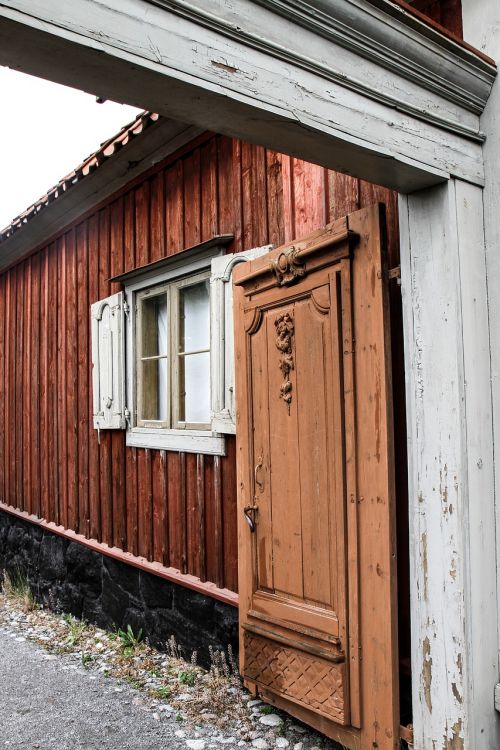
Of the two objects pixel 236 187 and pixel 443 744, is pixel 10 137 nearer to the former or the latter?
pixel 236 187


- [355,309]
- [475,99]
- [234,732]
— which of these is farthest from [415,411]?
[234,732]

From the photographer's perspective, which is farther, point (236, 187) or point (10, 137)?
point (10, 137)

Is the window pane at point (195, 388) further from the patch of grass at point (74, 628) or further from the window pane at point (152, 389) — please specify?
the patch of grass at point (74, 628)

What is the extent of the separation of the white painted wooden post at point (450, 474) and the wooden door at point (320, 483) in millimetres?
156

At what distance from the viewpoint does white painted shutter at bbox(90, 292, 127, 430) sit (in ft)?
18.1

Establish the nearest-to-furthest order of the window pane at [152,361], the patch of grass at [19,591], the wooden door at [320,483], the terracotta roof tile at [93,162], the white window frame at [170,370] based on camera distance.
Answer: the wooden door at [320,483], the white window frame at [170,370], the terracotta roof tile at [93,162], the window pane at [152,361], the patch of grass at [19,591]

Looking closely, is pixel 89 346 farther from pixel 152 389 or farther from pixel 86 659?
pixel 86 659

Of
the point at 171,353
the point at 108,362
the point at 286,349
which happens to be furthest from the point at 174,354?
the point at 286,349

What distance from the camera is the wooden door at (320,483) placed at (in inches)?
110

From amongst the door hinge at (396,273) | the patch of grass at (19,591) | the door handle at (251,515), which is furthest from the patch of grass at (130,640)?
the door hinge at (396,273)

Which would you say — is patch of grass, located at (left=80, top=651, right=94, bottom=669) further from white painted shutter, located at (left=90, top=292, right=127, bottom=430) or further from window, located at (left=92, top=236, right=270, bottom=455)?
white painted shutter, located at (left=90, top=292, right=127, bottom=430)

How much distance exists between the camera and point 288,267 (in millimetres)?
3289

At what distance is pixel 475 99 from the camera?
8.54 feet

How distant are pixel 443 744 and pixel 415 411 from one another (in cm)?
130
